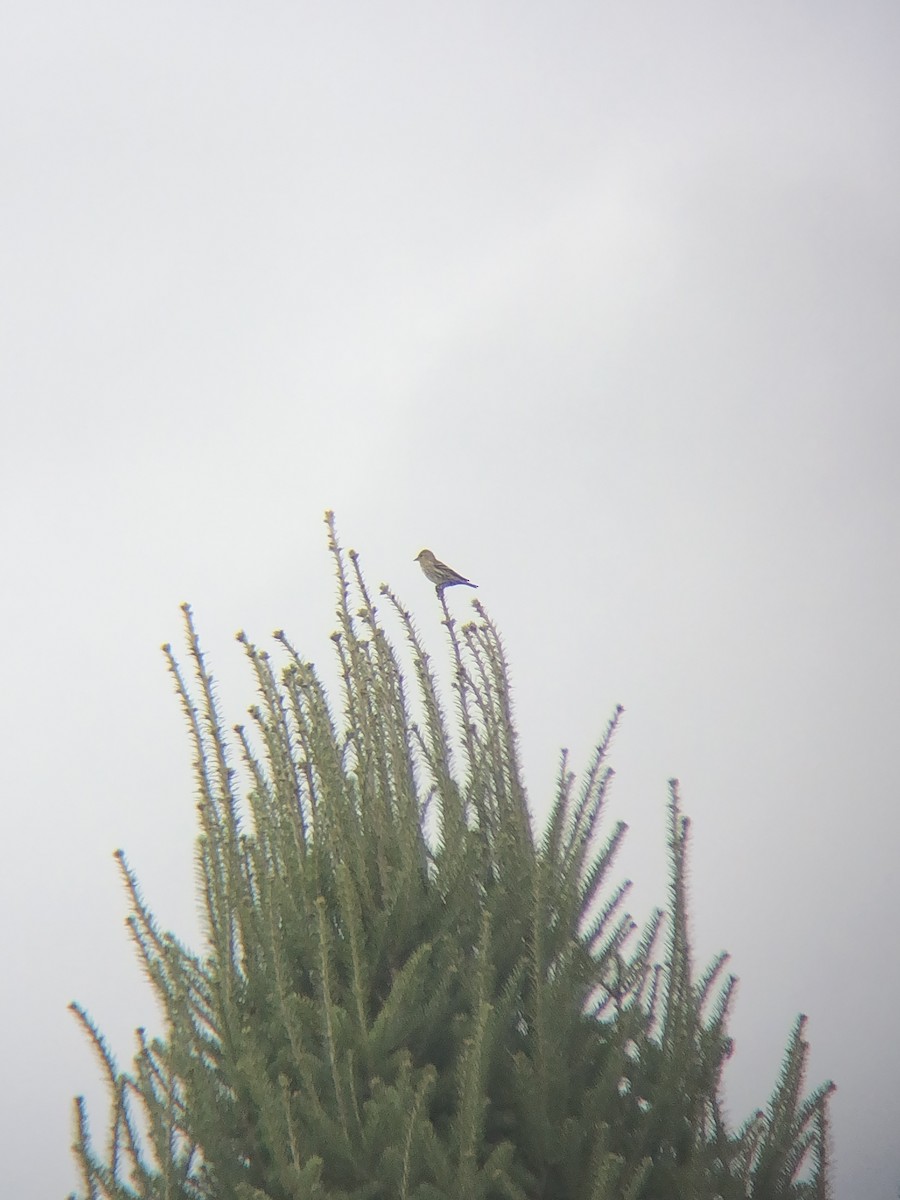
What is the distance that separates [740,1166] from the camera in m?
3.15

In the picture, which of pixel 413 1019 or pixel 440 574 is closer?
pixel 413 1019

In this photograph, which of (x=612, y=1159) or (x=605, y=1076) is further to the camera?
(x=605, y=1076)

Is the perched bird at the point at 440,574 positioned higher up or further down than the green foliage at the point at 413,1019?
higher up

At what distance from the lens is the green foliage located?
2.86 meters

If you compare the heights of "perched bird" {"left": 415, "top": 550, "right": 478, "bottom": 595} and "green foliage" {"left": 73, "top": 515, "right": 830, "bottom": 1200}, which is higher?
"perched bird" {"left": 415, "top": 550, "right": 478, "bottom": 595}

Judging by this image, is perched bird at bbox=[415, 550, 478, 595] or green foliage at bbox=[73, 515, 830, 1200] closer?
green foliage at bbox=[73, 515, 830, 1200]

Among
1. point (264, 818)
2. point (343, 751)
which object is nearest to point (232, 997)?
point (264, 818)

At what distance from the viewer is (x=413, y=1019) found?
307cm

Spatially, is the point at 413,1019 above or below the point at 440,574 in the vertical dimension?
below

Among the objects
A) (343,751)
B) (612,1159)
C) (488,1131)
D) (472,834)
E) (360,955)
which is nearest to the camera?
(612,1159)

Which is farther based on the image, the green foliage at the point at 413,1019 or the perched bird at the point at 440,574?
the perched bird at the point at 440,574

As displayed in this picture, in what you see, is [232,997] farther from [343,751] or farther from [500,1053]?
[343,751]

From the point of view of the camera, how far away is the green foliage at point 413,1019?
113 inches

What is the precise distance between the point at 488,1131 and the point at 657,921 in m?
0.93
